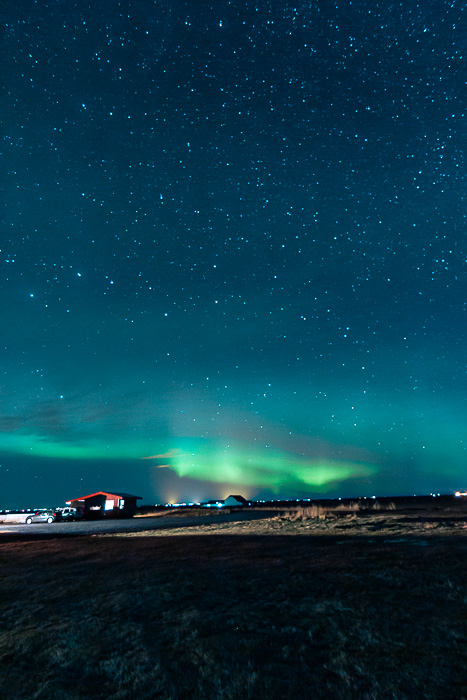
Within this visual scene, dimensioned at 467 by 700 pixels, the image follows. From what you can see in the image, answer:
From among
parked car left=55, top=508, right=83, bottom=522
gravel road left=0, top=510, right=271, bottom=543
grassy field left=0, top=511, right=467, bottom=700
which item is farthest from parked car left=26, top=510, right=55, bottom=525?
grassy field left=0, top=511, right=467, bottom=700

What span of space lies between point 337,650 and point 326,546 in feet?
24.5

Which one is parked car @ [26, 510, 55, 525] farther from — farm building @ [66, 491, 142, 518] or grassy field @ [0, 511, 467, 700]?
grassy field @ [0, 511, 467, 700]

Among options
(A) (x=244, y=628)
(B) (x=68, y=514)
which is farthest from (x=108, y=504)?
(A) (x=244, y=628)

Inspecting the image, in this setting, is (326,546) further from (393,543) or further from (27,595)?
(27,595)

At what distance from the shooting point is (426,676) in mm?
4176

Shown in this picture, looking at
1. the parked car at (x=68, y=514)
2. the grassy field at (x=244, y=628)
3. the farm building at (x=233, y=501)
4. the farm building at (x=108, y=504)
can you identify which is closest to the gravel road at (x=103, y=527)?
the parked car at (x=68, y=514)

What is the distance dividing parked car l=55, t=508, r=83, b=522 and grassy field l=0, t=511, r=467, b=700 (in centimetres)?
3778

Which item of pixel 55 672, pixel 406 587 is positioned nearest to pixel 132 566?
pixel 55 672

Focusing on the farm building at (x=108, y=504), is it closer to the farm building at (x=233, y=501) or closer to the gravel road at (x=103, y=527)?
the gravel road at (x=103, y=527)

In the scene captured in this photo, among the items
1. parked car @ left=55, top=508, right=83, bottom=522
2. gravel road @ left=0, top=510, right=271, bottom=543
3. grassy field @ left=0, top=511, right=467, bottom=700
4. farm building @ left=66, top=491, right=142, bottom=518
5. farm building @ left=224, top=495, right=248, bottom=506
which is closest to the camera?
grassy field @ left=0, top=511, right=467, bottom=700

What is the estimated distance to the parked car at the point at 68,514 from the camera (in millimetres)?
44094

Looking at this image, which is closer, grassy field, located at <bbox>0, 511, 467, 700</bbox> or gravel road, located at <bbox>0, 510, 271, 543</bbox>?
grassy field, located at <bbox>0, 511, 467, 700</bbox>

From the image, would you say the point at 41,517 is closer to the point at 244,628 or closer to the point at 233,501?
the point at 244,628

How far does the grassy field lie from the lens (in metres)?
4.32
